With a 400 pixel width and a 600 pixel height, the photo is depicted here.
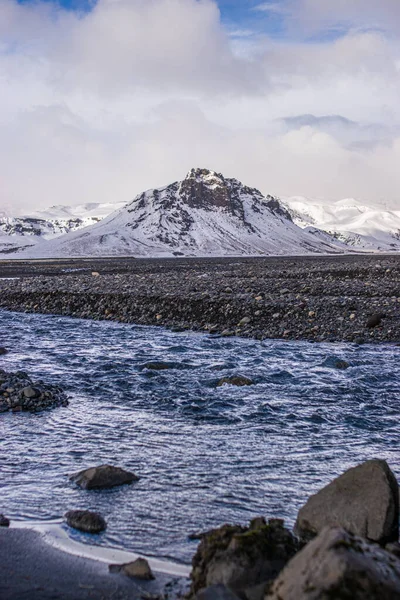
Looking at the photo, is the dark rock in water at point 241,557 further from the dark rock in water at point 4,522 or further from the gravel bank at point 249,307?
the gravel bank at point 249,307

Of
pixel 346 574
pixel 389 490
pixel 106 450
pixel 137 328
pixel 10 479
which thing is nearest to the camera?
pixel 346 574

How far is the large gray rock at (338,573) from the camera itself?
4496 millimetres

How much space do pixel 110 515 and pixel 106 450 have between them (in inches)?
108

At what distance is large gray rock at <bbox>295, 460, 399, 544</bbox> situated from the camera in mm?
7043

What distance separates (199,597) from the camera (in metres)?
5.21

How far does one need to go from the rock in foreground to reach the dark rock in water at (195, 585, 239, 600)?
362 inches

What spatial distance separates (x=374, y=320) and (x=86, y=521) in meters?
18.9

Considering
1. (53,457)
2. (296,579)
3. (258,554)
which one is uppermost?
(296,579)

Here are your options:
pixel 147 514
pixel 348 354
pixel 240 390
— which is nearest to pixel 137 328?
pixel 348 354

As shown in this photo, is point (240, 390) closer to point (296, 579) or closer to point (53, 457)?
point (53, 457)

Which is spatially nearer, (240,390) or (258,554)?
(258,554)

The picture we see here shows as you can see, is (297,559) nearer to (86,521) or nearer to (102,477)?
(86,521)

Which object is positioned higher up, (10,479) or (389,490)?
(389,490)

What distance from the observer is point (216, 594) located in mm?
5242
